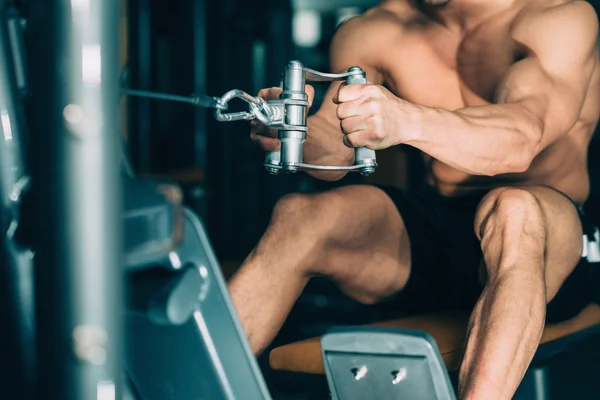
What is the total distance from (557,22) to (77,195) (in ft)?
3.99

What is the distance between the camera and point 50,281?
60 cm

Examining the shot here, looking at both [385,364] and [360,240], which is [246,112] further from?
[360,240]

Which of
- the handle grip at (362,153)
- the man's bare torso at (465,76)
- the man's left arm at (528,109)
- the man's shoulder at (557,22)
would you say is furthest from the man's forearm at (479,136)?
the man's bare torso at (465,76)

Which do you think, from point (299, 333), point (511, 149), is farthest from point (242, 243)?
point (511, 149)

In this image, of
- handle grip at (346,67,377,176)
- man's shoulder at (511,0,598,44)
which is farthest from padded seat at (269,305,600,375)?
man's shoulder at (511,0,598,44)

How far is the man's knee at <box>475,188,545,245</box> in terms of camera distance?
1.36 metres

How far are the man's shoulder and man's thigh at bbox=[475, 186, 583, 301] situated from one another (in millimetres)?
278

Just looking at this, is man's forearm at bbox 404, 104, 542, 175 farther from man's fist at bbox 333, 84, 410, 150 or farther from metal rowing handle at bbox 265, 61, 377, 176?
metal rowing handle at bbox 265, 61, 377, 176

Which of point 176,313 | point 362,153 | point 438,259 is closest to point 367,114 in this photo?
point 362,153

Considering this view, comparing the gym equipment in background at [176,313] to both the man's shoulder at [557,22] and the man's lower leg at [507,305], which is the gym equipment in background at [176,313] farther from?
the man's shoulder at [557,22]

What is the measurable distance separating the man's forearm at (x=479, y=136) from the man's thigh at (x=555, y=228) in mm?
69

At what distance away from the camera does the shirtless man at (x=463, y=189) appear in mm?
1261

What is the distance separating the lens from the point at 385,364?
104 cm

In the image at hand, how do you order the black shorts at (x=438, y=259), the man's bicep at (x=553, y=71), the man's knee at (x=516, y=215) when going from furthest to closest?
the black shorts at (x=438, y=259) → the man's bicep at (x=553, y=71) → the man's knee at (x=516, y=215)
